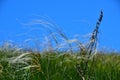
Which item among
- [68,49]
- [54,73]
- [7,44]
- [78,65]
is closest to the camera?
[78,65]

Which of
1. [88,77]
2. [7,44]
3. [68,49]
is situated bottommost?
[88,77]

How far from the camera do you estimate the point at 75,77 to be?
407 cm

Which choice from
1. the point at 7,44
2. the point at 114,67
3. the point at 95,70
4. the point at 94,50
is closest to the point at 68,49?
the point at 94,50

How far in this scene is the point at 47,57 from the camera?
14.2 ft

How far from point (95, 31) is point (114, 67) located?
1.01 m

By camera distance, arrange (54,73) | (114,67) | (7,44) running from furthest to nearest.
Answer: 1. (7,44)
2. (114,67)
3. (54,73)

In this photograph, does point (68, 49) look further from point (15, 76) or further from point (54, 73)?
point (15, 76)

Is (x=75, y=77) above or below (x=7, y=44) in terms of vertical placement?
below

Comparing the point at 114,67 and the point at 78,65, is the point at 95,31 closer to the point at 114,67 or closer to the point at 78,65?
the point at 78,65

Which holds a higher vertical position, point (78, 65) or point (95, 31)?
point (95, 31)

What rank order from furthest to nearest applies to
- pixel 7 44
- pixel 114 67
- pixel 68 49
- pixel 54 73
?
pixel 7 44 < pixel 114 67 < pixel 54 73 < pixel 68 49

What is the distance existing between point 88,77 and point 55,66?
0.46 metres

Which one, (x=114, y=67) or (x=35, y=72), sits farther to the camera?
(x=114, y=67)

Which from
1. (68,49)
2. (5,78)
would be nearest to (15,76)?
(5,78)
